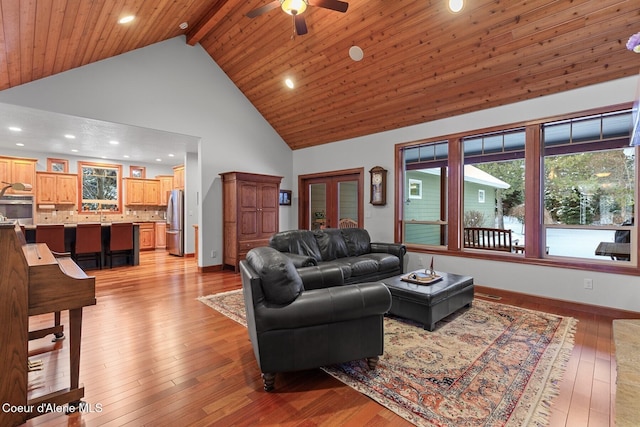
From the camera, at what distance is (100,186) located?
28.1 ft

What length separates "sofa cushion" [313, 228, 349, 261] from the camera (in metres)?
4.63

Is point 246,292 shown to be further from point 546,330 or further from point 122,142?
point 122,142

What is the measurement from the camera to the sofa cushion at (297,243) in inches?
169

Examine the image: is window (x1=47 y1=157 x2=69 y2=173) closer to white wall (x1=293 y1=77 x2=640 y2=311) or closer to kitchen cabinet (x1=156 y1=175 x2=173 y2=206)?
kitchen cabinet (x1=156 y1=175 x2=173 y2=206)

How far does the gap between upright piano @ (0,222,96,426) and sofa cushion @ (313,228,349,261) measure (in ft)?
10.5

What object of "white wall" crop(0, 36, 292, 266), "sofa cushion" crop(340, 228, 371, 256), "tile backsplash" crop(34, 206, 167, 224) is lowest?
"sofa cushion" crop(340, 228, 371, 256)

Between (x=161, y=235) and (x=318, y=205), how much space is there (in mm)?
5444

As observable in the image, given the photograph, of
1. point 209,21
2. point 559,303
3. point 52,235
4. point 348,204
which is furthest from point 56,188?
point 559,303

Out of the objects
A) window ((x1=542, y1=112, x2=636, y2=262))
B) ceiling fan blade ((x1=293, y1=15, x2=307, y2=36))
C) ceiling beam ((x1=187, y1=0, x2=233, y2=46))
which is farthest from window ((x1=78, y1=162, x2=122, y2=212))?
window ((x1=542, y1=112, x2=636, y2=262))

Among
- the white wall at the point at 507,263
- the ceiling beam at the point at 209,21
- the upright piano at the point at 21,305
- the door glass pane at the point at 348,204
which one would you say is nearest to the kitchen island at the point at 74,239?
the ceiling beam at the point at 209,21

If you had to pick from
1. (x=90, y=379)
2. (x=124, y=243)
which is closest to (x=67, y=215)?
(x=124, y=243)

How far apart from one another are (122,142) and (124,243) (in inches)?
86.9

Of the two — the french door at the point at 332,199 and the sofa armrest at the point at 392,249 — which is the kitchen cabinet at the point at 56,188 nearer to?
the french door at the point at 332,199

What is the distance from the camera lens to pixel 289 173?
7645 mm
